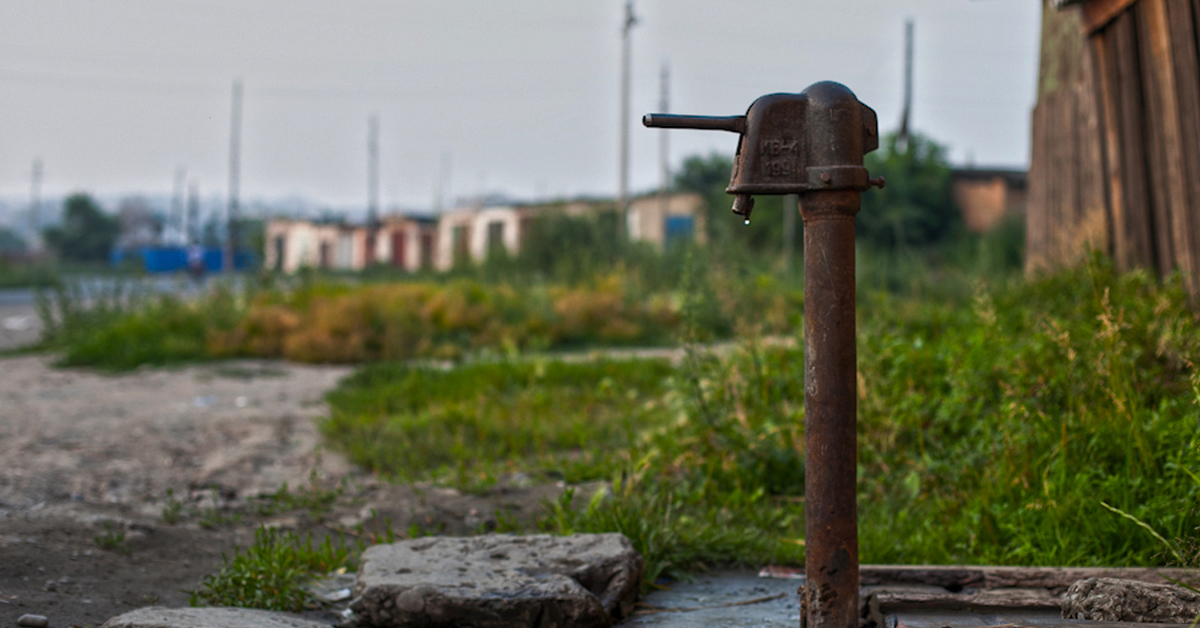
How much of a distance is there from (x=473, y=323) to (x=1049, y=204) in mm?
6304

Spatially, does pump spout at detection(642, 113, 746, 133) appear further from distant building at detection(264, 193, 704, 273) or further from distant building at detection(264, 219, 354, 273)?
distant building at detection(264, 219, 354, 273)

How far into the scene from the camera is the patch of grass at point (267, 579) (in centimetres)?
280

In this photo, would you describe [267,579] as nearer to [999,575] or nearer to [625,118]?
[999,575]

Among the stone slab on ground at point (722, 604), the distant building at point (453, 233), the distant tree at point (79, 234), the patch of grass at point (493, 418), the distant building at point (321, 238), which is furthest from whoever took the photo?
the distant tree at point (79, 234)

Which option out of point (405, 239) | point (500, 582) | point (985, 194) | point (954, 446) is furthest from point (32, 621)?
point (405, 239)

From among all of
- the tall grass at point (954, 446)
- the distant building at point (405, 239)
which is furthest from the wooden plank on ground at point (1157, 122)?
the distant building at point (405, 239)

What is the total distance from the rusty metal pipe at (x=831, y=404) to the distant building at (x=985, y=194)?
21.2m

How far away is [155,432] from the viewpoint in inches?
226

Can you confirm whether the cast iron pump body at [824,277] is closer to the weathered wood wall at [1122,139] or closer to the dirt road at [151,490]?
the dirt road at [151,490]

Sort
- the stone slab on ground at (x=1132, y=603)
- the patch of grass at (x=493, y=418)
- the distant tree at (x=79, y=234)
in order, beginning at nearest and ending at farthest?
1. the stone slab on ground at (x=1132, y=603)
2. the patch of grass at (x=493, y=418)
3. the distant tree at (x=79, y=234)

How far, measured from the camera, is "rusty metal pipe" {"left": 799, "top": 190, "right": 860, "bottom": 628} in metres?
2.21

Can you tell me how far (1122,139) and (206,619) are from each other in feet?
16.3

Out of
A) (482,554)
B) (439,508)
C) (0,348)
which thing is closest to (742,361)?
(439,508)

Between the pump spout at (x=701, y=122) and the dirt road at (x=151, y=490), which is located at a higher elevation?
the pump spout at (x=701, y=122)
